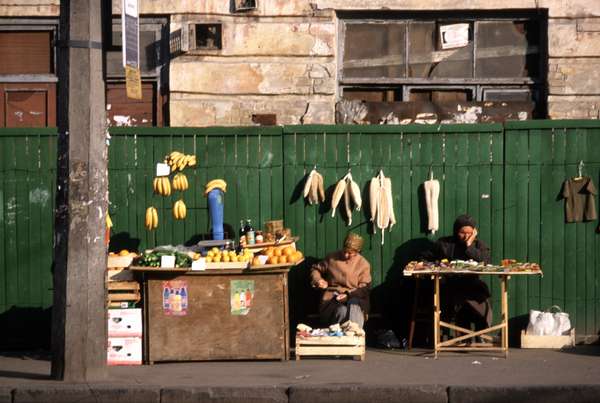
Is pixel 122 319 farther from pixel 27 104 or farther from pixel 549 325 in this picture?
pixel 549 325

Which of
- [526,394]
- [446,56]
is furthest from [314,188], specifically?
[526,394]

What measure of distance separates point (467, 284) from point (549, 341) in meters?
1.19

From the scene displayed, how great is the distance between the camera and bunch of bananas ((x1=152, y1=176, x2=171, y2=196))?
14.1 m

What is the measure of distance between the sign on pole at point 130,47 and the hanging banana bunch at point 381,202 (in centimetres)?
367

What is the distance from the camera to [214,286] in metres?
13.1

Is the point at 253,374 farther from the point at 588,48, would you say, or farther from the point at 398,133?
the point at 588,48

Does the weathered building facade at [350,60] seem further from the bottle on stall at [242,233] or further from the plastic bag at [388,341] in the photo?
the plastic bag at [388,341]

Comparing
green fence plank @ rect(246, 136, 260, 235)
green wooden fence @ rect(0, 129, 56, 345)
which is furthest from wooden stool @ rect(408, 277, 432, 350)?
green wooden fence @ rect(0, 129, 56, 345)

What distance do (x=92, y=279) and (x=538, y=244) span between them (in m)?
5.42

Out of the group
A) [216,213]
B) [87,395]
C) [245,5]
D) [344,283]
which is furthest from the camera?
[245,5]

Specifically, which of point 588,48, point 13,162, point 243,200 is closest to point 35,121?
point 13,162

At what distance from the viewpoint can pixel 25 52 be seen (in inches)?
627

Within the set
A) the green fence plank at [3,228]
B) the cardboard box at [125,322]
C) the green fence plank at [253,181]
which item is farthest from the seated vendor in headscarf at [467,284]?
the green fence plank at [3,228]

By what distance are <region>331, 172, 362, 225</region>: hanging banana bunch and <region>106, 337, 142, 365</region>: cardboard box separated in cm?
280
